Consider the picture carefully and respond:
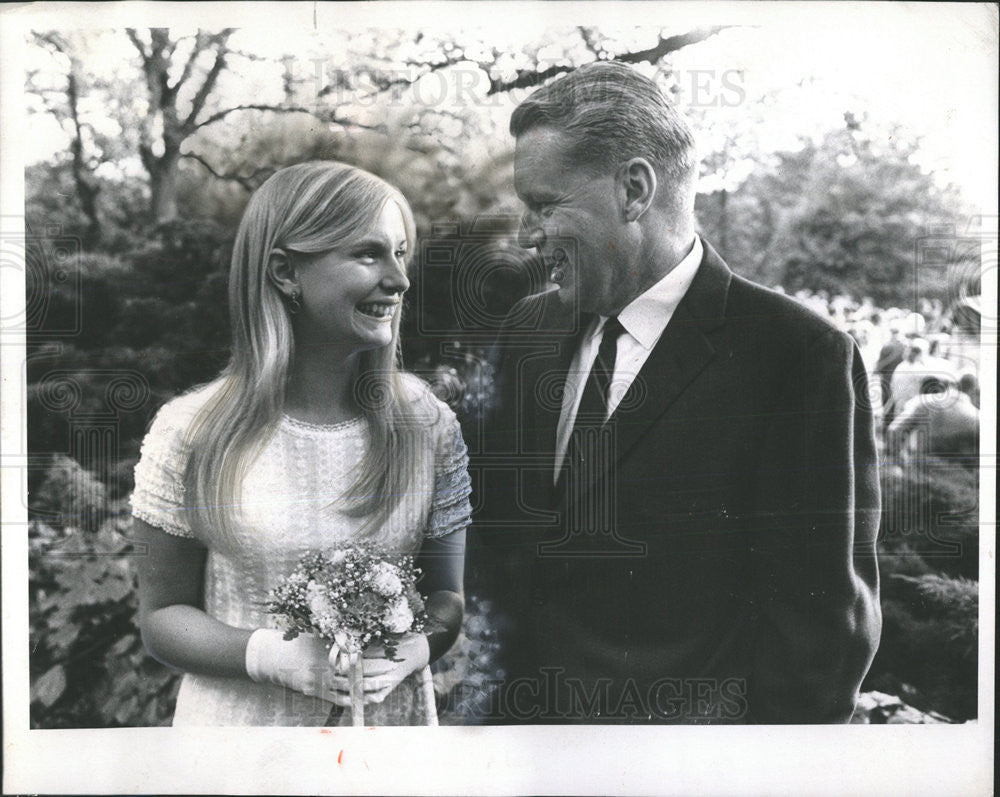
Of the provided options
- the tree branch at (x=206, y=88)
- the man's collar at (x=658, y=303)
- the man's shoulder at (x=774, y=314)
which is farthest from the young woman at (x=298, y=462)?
the man's shoulder at (x=774, y=314)

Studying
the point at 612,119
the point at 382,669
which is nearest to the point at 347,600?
the point at 382,669

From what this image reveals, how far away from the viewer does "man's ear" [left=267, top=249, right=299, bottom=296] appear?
315 centimetres

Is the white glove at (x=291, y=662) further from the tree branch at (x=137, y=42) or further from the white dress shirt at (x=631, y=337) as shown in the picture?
the tree branch at (x=137, y=42)

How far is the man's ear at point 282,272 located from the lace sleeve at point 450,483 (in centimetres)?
61

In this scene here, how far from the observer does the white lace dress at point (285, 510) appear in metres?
3.18

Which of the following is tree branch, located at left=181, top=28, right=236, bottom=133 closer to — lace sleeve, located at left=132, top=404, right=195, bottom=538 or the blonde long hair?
the blonde long hair

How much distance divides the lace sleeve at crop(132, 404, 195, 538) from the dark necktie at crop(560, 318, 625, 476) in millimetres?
1205

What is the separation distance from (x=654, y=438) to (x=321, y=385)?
1049 millimetres

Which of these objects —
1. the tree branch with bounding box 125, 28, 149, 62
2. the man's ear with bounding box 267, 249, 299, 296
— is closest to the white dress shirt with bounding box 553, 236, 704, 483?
the man's ear with bounding box 267, 249, 299, 296

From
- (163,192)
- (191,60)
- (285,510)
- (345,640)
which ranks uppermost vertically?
(191,60)

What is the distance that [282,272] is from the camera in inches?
124

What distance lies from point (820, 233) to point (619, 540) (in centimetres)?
116

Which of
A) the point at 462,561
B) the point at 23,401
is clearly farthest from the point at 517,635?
the point at 23,401

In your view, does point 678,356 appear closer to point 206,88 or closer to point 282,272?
point 282,272
